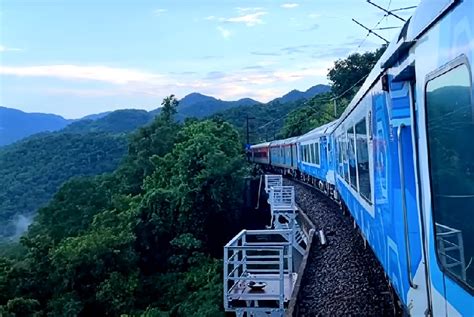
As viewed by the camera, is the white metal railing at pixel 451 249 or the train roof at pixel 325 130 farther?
the train roof at pixel 325 130

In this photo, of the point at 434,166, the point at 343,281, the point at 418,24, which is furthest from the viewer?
the point at 343,281

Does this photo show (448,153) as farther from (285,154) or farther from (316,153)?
(285,154)

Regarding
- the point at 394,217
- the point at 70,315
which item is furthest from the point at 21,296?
the point at 394,217

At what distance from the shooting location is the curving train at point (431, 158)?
92.8 inches

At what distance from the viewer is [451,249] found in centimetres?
261

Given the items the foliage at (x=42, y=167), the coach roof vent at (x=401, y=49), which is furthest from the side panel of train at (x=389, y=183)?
the foliage at (x=42, y=167)

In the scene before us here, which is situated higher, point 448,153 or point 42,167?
point 42,167

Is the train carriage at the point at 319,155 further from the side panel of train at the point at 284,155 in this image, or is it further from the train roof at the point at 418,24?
the train roof at the point at 418,24

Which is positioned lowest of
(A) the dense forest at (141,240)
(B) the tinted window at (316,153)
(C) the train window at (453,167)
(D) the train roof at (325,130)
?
(A) the dense forest at (141,240)

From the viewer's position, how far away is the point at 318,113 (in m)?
52.1

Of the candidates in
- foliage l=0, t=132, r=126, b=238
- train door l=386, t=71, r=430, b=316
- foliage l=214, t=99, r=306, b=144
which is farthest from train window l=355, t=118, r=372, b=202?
foliage l=214, t=99, r=306, b=144

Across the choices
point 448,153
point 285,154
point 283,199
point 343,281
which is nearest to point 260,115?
point 285,154

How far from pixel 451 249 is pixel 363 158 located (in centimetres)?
450

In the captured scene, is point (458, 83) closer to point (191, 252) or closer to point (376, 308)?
point (376, 308)
